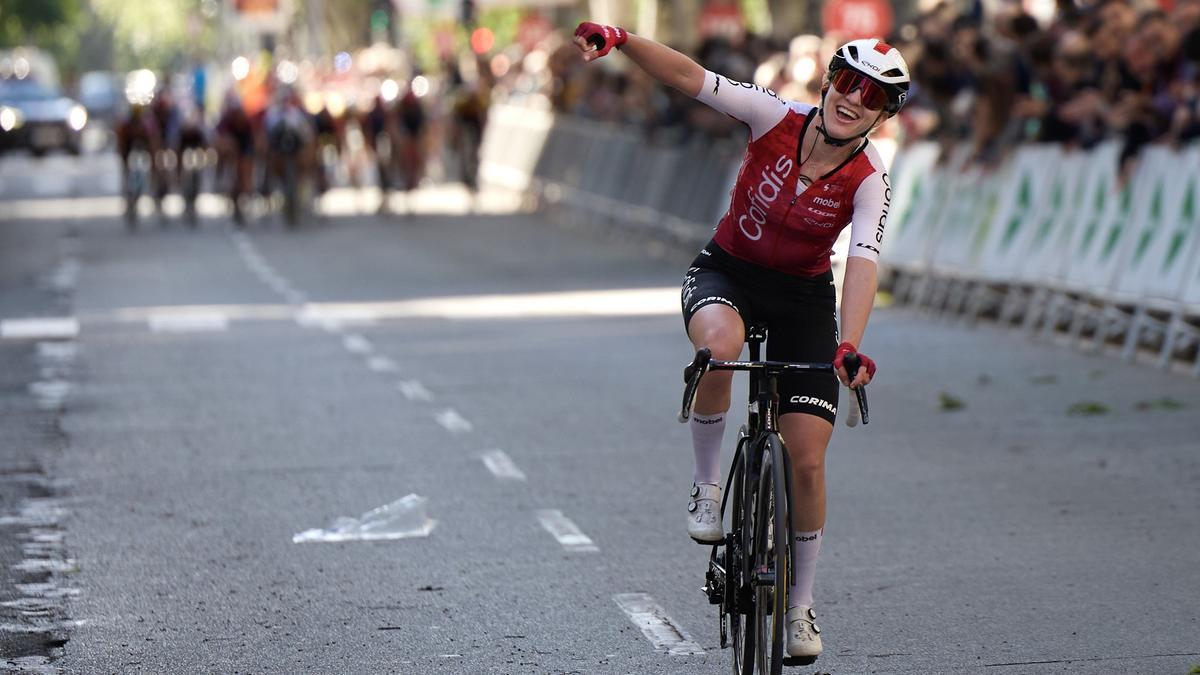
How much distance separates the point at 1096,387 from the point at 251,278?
11.2 metres

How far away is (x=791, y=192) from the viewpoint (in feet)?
21.9

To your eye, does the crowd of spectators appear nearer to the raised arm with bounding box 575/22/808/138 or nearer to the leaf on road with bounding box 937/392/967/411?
the leaf on road with bounding box 937/392/967/411

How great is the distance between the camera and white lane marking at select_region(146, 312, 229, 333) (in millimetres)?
18141

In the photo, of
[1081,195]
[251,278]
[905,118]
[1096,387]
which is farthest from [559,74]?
[1096,387]

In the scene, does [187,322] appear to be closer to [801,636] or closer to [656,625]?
[656,625]

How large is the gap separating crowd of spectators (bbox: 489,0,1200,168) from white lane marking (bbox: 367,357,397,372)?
5054mm

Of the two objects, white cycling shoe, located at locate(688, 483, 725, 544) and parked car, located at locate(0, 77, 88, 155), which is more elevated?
white cycling shoe, located at locate(688, 483, 725, 544)

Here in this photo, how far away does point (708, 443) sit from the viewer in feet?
22.9

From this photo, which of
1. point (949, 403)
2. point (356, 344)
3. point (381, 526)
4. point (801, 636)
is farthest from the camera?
point (356, 344)

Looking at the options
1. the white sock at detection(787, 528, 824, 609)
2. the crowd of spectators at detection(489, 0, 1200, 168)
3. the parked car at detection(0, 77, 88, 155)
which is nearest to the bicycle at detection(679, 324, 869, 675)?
the white sock at detection(787, 528, 824, 609)

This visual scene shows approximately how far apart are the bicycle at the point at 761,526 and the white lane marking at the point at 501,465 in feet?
13.8

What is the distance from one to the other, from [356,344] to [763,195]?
415 inches

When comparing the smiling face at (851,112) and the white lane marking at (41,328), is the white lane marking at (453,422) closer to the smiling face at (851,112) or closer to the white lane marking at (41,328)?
the white lane marking at (41,328)

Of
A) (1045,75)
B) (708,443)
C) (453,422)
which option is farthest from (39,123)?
(708,443)
